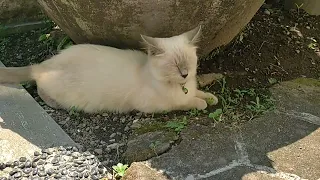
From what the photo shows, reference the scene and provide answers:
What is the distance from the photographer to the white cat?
282 cm

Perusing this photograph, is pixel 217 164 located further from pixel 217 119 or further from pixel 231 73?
pixel 231 73

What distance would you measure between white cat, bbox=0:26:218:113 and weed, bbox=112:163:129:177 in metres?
0.50

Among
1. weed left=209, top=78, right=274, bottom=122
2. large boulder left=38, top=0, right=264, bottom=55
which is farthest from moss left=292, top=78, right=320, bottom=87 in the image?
large boulder left=38, top=0, right=264, bottom=55

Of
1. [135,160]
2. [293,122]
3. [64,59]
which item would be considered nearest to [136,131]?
[135,160]

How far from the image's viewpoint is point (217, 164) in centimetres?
254

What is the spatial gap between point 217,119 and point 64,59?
96 centimetres

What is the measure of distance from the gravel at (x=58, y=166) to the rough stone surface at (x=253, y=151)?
292mm

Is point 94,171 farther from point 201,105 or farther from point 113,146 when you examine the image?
point 201,105

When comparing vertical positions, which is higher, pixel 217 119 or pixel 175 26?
pixel 175 26

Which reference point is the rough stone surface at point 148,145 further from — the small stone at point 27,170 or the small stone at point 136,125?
the small stone at point 27,170

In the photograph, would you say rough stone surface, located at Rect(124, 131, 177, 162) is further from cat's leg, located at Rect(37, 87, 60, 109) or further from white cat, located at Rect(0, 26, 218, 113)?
cat's leg, located at Rect(37, 87, 60, 109)

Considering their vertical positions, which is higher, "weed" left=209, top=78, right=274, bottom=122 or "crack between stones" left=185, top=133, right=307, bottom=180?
"weed" left=209, top=78, right=274, bottom=122

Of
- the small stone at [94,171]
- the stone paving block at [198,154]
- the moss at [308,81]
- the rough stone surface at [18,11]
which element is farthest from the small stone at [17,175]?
the rough stone surface at [18,11]

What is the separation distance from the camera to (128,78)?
2.95m
